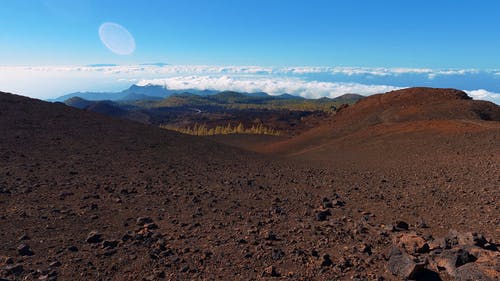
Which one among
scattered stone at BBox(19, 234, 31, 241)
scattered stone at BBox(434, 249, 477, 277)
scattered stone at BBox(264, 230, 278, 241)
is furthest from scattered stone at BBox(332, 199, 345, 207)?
scattered stone at BBox(19, 234, 31, 241)

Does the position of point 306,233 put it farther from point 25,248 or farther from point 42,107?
point 42,107

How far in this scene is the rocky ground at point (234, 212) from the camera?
6.83 meters

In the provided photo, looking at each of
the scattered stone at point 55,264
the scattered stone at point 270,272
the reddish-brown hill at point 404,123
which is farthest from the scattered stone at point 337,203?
the reddish-brown hill at point 404,123

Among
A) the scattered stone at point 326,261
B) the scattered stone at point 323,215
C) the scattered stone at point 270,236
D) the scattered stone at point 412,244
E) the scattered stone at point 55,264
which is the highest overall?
the scattered stone at point 412,244

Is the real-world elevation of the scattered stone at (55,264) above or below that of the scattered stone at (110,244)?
above

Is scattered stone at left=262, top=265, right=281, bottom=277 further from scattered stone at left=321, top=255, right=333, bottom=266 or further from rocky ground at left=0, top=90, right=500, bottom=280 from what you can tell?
scattered stone at left=321, top=255, right=333, bottom=266

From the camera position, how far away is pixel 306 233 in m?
8.71

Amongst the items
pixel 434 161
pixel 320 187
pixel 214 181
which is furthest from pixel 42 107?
pixel 434 161

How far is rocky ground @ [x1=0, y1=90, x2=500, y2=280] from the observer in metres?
6.83

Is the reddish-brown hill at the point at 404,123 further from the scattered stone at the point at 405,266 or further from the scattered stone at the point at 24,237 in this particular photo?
the scattered stone at the point at 24,237

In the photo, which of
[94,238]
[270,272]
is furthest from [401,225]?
[94,238]

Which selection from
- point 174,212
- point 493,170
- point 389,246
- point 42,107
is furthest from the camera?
point 42,107

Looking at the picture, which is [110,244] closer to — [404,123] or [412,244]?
[412,244]

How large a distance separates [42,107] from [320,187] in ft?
67.9
